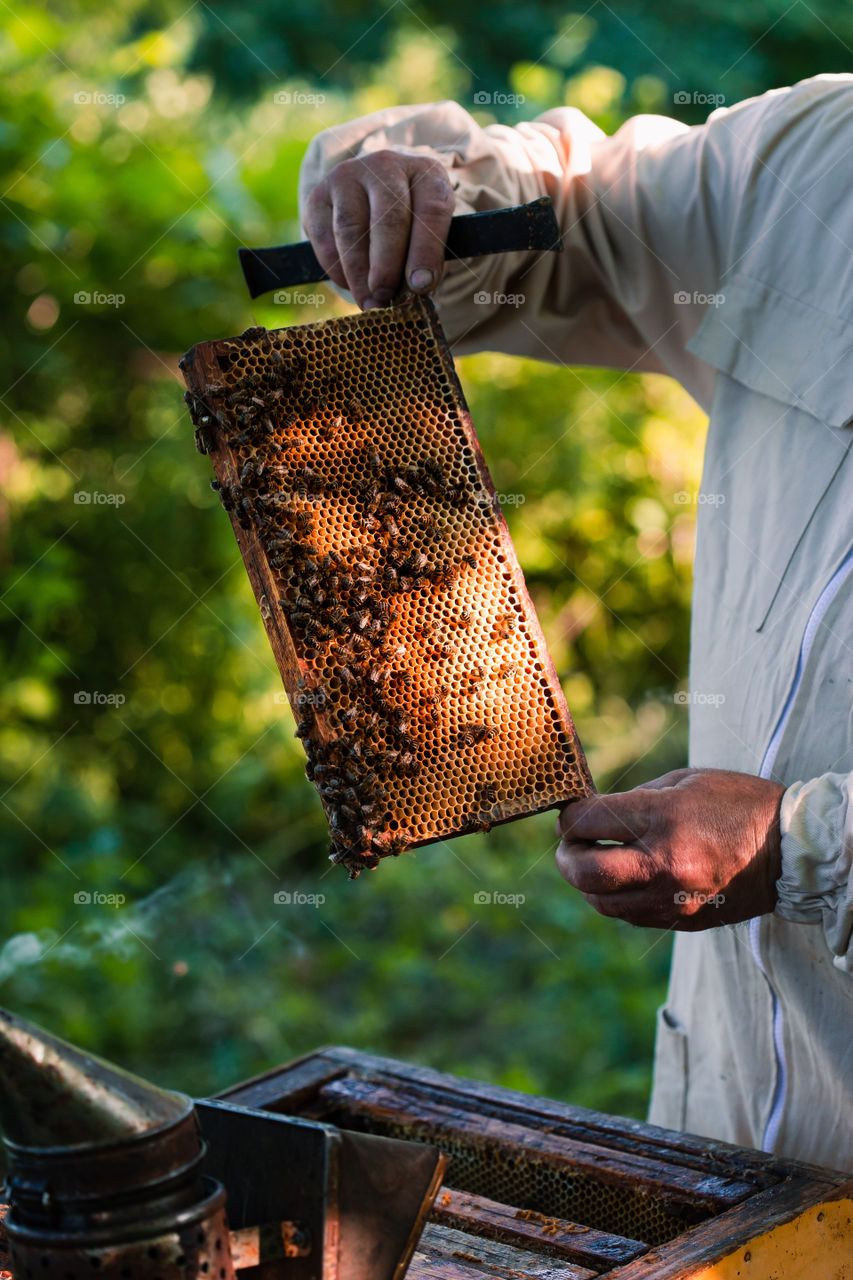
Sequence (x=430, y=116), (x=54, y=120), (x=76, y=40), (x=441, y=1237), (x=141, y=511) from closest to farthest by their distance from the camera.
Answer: (x=441, y=1237) → (x=430, y=116) → (x=54, y=120) → (x=141, y=511) → (x=76, y=40)

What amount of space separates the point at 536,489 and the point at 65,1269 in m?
5.28

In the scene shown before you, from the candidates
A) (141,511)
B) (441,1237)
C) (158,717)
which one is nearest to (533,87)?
(141,511)

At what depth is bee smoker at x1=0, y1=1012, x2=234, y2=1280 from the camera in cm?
110

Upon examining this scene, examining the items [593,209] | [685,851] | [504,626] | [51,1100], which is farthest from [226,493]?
[593,209]

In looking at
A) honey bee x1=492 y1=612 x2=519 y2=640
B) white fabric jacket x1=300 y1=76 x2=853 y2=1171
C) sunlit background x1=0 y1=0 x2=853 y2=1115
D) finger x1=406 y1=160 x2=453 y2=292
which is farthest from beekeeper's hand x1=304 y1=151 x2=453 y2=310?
sunlit background x1=0 y1=0 x2=853 y2=1115

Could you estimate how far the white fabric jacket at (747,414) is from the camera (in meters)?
2.00

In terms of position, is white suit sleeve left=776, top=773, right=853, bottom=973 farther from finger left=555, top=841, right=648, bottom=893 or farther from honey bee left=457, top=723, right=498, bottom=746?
honey bee left=457, top=723, right=498, bottom=746

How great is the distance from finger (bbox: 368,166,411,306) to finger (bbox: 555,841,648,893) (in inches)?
42.7

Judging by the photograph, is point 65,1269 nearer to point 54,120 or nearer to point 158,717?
point 158,717

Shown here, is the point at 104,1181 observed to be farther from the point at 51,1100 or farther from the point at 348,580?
the point at 348,580

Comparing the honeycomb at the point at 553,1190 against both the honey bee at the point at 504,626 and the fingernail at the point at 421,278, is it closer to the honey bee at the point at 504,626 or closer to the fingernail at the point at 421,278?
the honey bee at the point at 504,626

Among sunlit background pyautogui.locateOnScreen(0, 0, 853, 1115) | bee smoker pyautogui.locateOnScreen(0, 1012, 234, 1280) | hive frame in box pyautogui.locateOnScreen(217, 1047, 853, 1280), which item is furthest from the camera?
sunlit background pyautogui.locateOnScreen(0, 0, 853, 1115)

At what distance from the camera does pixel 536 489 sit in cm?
610

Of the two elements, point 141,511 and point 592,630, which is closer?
point 141,511
